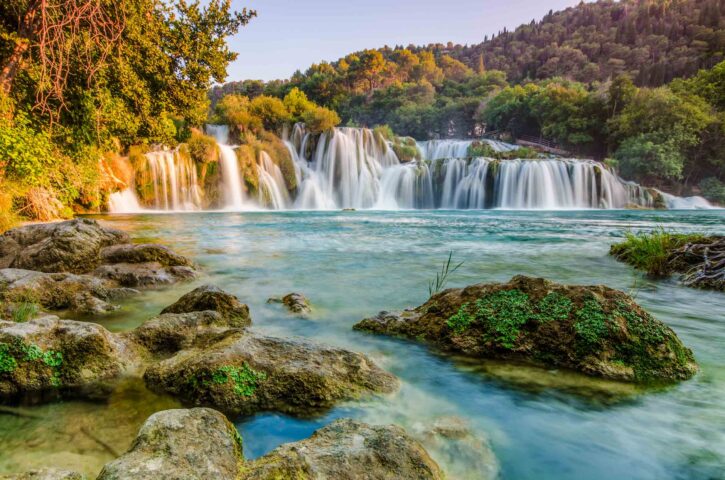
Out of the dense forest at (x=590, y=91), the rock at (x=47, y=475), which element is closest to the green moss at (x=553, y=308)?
the rock at (x=47, y=475)

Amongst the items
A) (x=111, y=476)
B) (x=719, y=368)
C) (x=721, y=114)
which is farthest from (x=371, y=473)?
(x=721, y=114)

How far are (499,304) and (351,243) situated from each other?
763 cm

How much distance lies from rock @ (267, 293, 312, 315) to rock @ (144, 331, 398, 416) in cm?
158

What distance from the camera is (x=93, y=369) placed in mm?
2430

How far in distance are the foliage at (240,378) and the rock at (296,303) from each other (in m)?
1.86

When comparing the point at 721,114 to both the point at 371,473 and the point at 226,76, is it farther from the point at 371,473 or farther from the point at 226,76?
the point at 371,473

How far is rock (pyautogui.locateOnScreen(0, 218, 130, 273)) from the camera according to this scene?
561cm

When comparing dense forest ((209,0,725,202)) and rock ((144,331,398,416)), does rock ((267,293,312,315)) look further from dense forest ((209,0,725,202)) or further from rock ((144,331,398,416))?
dense forest ((209,0,725,202))

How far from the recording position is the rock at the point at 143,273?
5.28 m

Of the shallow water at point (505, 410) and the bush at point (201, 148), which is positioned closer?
the shallow water at point (505, 410)

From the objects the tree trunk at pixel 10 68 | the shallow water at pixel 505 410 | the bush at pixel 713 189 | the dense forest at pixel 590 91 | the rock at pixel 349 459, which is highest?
the dense forest at pixel 590 91

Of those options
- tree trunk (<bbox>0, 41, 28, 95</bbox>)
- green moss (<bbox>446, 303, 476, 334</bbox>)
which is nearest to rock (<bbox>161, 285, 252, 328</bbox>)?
green moss (<bbox>446, 303, 476, 334</bbox>)

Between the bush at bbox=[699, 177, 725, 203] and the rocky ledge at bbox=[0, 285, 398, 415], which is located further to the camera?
the bush at bbox=[699, 177, 725, 203]

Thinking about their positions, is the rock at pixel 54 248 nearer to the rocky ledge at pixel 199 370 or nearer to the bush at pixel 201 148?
the rocky ledge at pixel 199 370
